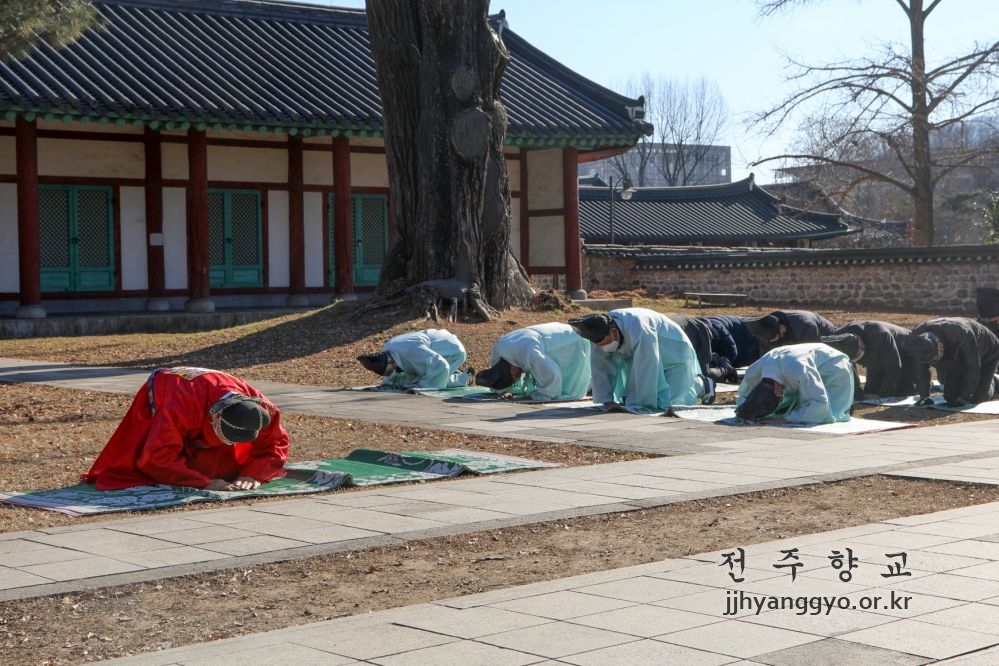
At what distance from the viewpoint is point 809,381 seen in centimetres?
1134

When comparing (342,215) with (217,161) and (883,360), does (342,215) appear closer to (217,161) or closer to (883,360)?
(217,161)

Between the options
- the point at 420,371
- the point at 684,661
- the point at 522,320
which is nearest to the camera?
the point at 684,661

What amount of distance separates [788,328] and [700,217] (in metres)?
28.1

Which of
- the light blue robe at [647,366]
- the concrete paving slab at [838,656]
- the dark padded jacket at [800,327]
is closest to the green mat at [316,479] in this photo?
the light blue robe at [647,366]

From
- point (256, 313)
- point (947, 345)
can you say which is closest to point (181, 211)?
point (256, 313)

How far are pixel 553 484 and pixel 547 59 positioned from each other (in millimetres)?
22032

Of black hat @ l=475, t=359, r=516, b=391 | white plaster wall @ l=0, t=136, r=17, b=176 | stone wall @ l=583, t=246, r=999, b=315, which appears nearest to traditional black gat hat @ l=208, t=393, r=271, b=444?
black hat @ l=475, t=359, r=516, b=391

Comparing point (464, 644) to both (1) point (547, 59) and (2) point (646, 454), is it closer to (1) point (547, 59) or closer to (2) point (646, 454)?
(2) point (646, 454)

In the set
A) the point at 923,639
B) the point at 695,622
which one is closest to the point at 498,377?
the point at 695,622

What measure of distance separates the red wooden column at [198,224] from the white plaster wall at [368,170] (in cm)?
365

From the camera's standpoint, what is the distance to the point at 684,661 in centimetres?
428

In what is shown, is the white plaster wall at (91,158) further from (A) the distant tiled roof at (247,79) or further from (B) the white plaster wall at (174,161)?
(A) the distant tiled roof at (247,79)

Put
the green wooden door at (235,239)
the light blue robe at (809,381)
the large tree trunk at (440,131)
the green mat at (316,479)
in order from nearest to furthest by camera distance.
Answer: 1. the green mat at (316,479)
2. the light blue robe at (809,381)
3. the large tree trunk at (440,131)
4. the green wooden door at (235,239)

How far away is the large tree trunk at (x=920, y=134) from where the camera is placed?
31.0 m
